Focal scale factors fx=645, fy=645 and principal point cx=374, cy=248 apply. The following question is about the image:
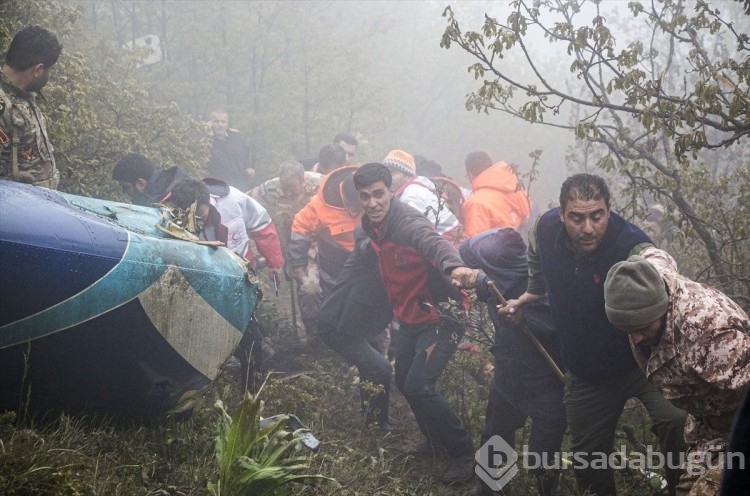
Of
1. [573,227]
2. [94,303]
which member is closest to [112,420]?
[94,303]

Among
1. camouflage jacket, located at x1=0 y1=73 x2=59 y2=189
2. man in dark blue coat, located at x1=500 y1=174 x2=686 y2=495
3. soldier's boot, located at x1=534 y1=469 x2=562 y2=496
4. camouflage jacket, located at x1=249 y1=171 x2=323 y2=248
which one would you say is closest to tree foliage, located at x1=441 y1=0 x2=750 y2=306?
man in dark blue coat, located at x1=500 y1=174 x2=686 y2=495

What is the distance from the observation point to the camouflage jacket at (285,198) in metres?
8.04

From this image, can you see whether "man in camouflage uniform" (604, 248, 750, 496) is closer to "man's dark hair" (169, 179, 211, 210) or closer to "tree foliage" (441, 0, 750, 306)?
"tree foliage" (441, 0, 750, 306)

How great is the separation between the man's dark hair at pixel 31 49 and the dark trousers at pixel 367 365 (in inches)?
118

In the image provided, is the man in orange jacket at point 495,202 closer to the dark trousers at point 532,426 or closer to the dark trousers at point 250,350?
the dark trousers at point 250,350

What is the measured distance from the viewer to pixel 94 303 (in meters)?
3.43

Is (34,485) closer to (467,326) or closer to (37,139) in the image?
(37,139)

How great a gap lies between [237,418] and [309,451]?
0.72 meters

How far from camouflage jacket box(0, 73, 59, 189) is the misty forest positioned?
42cm

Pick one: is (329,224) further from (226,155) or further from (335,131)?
Answer: (335,131)

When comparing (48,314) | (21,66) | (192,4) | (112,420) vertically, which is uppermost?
(192,4)

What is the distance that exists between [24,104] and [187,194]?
1.47m

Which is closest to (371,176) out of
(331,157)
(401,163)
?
(401,163)

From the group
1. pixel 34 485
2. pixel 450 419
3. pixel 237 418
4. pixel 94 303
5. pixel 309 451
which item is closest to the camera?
pixel 34 485
